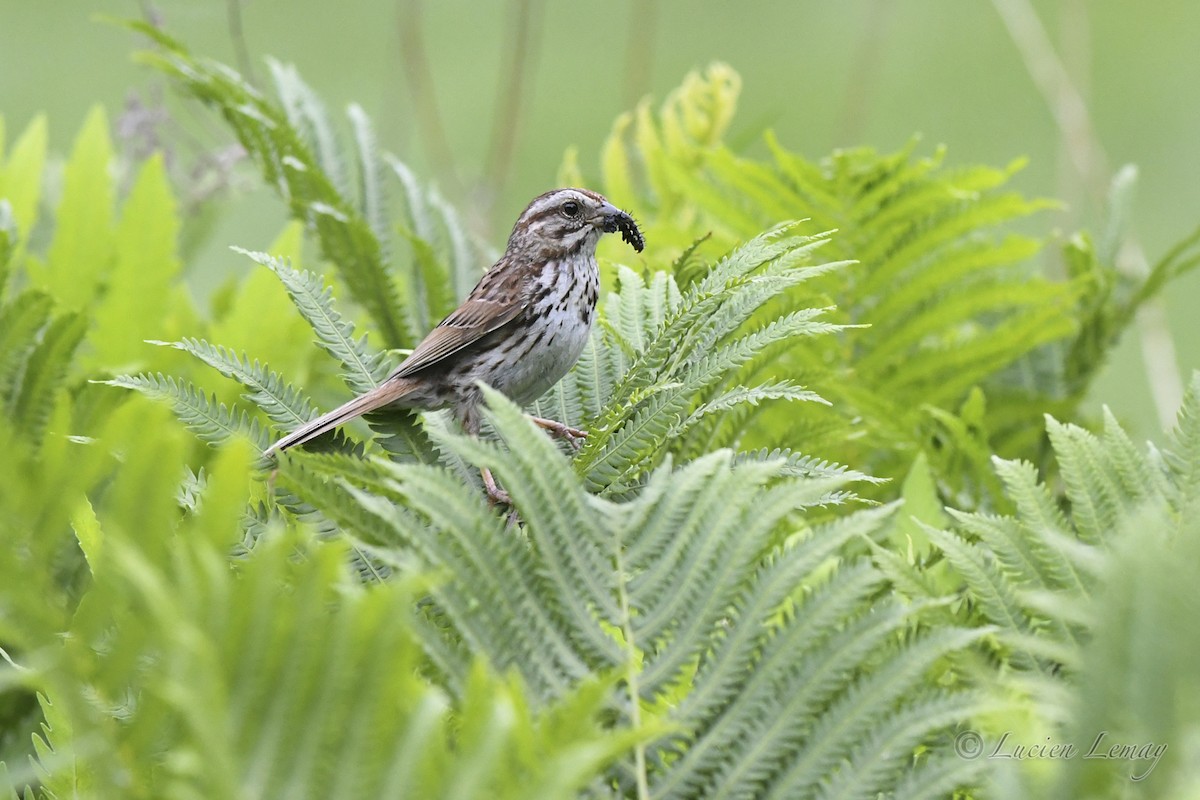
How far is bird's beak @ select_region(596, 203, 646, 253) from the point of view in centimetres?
260

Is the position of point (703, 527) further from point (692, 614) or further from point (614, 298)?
point (614, 298)

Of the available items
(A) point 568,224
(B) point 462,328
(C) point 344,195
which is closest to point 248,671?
(B) point 462,328

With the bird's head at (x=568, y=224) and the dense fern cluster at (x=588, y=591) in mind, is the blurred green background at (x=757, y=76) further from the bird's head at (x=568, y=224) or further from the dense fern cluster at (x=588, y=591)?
the dense fern cluster at (x=588, y=591)

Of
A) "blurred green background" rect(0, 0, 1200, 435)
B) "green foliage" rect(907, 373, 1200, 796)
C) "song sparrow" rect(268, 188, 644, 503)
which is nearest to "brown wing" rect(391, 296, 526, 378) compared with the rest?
"song sparrow" rect(268, 188, 644, 503)

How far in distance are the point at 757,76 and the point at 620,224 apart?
6522mm

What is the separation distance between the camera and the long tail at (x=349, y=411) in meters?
1.56

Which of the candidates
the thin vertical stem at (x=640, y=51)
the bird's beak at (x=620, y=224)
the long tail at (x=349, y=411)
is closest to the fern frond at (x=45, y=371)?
the long tail at (x=349, y=411)

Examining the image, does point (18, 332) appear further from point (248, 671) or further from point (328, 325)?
point (248, 671)

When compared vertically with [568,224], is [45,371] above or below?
below

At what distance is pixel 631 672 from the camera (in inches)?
45.8

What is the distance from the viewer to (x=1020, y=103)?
853cm

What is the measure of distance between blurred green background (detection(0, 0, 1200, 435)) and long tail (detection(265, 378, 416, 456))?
4.38 meters

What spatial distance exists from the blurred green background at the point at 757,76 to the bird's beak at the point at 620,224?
3.79 meters

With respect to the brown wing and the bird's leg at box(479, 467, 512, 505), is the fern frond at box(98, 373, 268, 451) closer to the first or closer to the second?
the bird's leg at box(479, 467, 512, 505)
